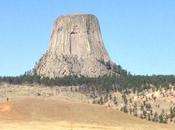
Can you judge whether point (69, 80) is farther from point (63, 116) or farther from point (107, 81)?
point (63, 116)

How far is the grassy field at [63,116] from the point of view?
8794cm

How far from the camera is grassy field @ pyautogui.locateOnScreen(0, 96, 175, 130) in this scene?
8794 cm

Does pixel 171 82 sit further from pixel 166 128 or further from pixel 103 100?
pixel 166 128

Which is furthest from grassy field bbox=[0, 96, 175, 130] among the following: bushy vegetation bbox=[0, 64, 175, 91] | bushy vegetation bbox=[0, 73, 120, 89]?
bushy vegetation bbox=[0, 73, 120, 89]

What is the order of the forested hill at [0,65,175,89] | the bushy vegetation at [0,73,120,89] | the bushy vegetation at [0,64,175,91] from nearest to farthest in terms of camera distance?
1. the bushy vegetation at [0,64,175,91]
2. the forested hill at [0,65,175,89]
3. the bushy vegetation at [0,73,120,89]

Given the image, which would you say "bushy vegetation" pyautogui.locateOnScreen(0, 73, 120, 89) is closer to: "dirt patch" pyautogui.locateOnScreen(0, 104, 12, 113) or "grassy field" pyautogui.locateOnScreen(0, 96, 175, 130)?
"grassy field" pyautogui.locateOnScreen(0, 96, 175, 130)

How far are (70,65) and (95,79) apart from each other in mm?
20001

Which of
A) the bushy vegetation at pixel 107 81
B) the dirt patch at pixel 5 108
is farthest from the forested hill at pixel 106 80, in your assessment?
the dirt patch at pixel 5 108

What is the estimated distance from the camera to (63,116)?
3841 inches

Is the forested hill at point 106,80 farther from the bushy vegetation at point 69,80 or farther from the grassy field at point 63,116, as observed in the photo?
the grassy field at point 63,116

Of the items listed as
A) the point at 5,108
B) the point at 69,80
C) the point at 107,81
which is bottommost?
the point at 5,108

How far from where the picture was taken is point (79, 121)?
94.1 meters

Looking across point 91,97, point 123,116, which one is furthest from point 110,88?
point 123,116

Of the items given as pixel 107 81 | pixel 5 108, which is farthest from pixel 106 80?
pixel 5 108
